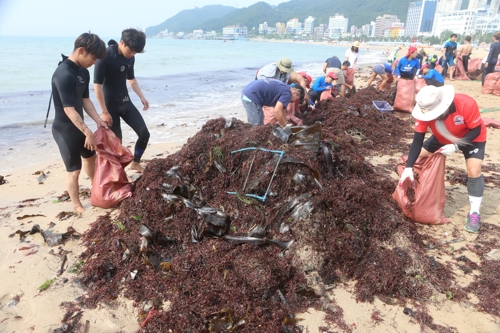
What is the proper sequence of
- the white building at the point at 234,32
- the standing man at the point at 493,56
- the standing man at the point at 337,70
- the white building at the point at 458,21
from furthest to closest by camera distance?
1. the white building at the point at 234,32
2. the white building at the point at 458,21
3. the standing man at the point at 493,56
4. the standing man at the point at 337,70

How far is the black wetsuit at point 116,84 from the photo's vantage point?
3767 mm

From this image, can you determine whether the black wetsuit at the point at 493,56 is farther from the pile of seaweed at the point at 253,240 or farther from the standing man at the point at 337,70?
the pile of seaweed at the point at 253,240

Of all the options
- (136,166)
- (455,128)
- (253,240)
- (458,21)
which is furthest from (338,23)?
(253,240)

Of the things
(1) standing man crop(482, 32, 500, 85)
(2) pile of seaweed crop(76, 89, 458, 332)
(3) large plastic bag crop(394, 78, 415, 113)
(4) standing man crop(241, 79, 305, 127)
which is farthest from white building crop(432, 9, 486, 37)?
(2) pile of seaweed crop(76, 89, 458, 332)

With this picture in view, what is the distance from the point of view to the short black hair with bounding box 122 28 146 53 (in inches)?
143

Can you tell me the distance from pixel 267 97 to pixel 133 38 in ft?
6.82

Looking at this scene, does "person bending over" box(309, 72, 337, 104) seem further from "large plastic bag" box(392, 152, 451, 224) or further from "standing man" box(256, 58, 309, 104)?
"large plastic bag" box(392, 152, 451, 224)

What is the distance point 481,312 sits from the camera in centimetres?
229

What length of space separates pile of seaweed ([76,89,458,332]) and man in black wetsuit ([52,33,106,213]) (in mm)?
651

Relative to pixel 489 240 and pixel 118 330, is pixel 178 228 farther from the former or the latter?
pixel 489 240

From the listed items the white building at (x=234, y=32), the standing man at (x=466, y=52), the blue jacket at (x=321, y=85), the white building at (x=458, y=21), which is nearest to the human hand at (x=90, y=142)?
the blue jacket at (x=321, y=85)

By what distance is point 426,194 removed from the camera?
3.21m

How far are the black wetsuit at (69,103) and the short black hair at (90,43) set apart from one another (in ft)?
0.68

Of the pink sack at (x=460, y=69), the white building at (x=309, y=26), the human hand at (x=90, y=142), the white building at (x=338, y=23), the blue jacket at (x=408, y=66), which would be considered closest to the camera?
the human hand at (x=90, y=142)
